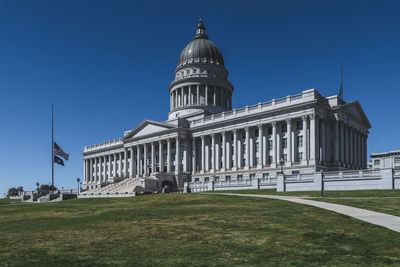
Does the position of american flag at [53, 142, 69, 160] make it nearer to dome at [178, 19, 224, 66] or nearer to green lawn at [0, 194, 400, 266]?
A: green lawn at [0, 194, 400, 266]

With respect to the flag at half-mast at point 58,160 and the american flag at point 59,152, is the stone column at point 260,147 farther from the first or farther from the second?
the flag at half-mast at point 58,160

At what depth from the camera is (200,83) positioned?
111 m

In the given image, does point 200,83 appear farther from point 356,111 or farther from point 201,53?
point 356,111

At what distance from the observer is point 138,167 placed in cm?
10369

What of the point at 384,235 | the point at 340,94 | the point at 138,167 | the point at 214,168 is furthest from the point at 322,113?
the point at 384,235

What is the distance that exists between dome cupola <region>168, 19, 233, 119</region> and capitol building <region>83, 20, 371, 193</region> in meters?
0.30

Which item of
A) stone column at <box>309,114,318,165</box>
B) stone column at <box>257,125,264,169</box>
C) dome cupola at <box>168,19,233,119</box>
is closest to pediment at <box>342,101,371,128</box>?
stone column at <box>309,114,318,165</box>

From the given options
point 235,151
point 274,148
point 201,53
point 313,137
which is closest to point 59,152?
point 235,151

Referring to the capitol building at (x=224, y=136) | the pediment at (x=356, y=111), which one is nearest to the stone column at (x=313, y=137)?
the capitol building at (x=224, y=136)

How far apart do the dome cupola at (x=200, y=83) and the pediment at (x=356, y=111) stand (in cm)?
3924

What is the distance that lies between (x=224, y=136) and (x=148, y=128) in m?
25.3

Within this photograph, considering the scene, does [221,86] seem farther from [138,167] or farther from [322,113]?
[322,113]

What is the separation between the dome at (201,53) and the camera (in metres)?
116

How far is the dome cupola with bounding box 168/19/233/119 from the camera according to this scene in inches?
4336
